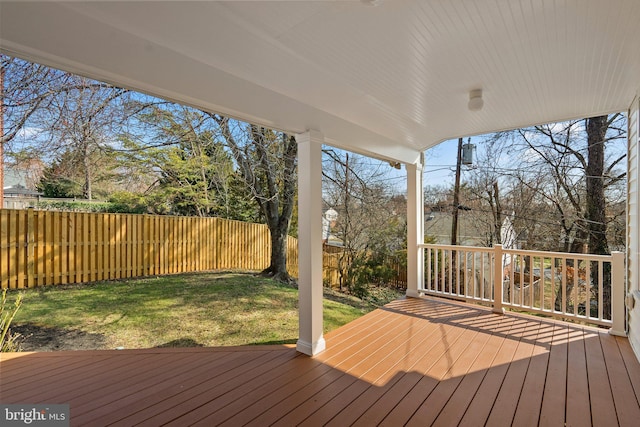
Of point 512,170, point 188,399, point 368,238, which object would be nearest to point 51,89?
point 188,399

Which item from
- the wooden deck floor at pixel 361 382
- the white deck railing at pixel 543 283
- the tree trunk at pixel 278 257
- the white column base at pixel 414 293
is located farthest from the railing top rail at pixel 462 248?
the tree trunk at pixel 278 257

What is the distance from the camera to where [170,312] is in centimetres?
437

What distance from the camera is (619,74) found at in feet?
7.79

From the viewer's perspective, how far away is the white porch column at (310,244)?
2771 millimetres

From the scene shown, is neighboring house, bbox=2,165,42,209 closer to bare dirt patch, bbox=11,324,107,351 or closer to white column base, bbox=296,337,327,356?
bare dirt patch, bbox=11,324,107,351

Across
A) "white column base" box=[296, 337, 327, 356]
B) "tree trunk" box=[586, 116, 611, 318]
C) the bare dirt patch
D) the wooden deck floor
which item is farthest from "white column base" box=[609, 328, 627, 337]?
the bare dirt patch

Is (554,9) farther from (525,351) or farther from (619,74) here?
(525,351)

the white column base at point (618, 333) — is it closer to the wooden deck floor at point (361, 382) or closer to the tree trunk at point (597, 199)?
the wooden deck floor at point (361, 382)

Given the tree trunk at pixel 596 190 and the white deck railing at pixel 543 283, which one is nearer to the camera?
the white deck railing at pixel 543 283

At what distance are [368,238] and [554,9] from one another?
549cm

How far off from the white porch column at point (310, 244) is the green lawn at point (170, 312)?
3.56ft

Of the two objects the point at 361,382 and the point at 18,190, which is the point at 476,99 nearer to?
the point at 361,382

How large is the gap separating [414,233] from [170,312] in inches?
159

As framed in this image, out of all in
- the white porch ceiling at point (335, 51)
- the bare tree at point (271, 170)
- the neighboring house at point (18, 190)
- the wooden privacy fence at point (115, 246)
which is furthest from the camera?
the bare tree at point (271, 170)
